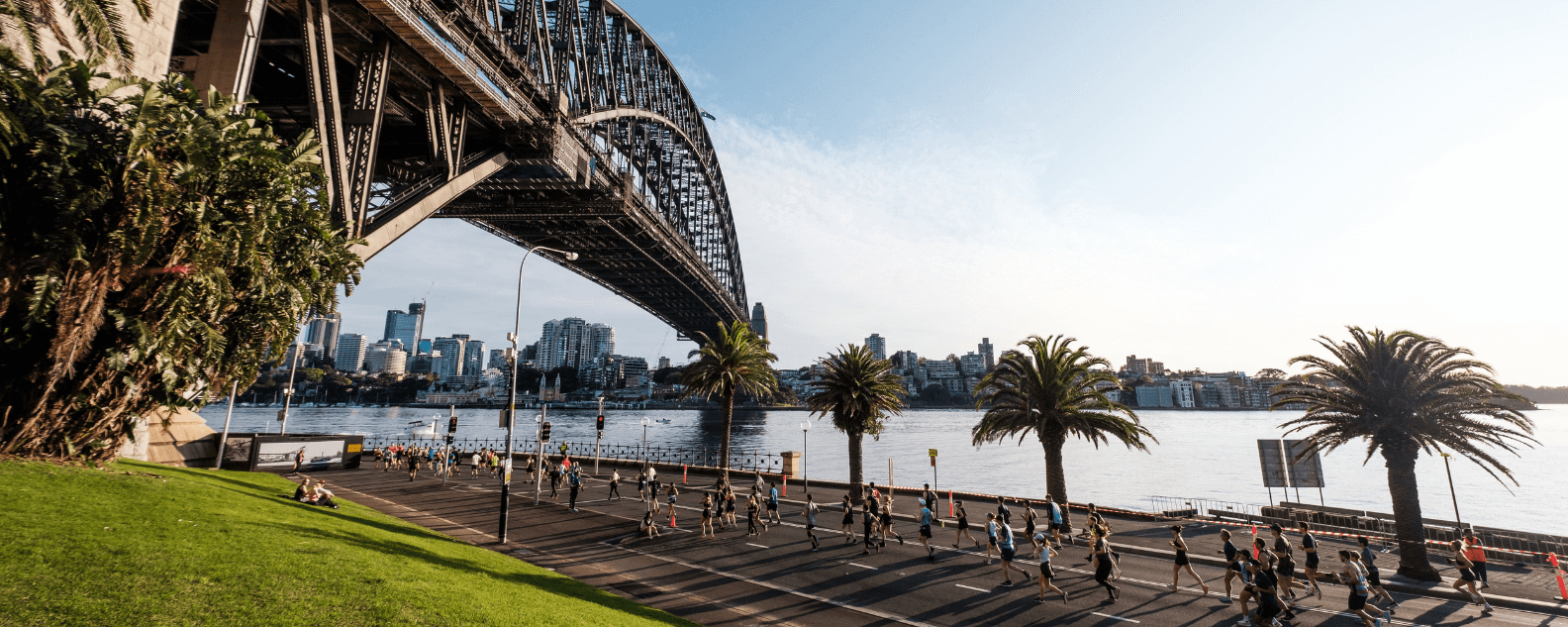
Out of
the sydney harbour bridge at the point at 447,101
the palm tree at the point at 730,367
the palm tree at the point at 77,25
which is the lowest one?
the palm tree at the point at 730,367

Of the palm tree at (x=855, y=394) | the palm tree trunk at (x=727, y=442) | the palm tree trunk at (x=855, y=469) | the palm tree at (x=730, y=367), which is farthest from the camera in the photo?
the palm tree at (x=730, y=367)

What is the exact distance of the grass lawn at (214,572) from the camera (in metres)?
7.10

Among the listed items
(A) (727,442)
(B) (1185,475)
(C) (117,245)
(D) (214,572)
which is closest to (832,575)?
(D) (214,572)

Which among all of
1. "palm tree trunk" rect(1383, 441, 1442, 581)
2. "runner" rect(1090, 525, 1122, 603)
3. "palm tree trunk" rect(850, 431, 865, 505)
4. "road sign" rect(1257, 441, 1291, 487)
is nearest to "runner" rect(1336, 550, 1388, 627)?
"runner" rect(1090, 525, 1122, 603)

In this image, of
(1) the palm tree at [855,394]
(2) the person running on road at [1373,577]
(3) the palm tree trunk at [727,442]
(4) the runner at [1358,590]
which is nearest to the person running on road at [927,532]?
(4) the runner at [1358,590]

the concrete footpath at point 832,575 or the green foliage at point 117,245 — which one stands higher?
the green foliage at point 117,245

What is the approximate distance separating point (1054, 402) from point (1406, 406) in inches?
416

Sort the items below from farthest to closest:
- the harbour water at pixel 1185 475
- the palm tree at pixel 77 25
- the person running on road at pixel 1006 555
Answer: the harbour water at pixel 1185 475 < the person running on road at pixel 1006 555 < the palm tree at pixel 77 25

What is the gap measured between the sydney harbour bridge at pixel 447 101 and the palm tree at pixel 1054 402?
2572 centimetres

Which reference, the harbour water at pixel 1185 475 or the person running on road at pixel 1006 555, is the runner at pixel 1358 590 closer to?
the person running on road at pixel 1006 555

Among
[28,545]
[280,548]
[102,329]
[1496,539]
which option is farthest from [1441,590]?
[102,329]

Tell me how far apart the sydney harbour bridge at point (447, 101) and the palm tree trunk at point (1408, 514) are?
111ft

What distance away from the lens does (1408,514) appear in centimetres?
1847

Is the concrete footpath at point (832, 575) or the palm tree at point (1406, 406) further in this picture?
the palm tree at point (1406, 406)
